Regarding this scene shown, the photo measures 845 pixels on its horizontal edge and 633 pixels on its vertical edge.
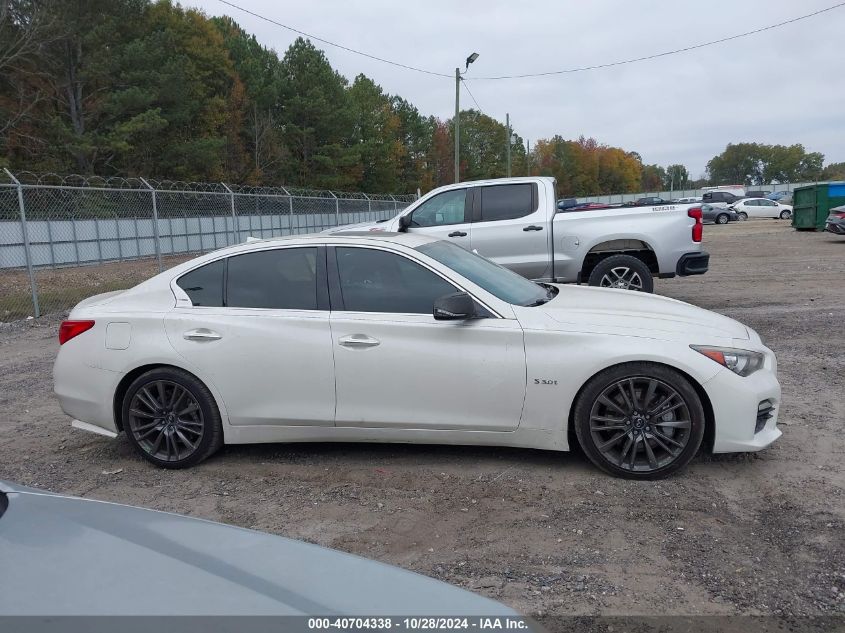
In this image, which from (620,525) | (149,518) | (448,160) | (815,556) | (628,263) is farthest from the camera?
(448,160)

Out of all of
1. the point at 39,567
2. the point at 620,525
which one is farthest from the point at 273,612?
the point at 620,525

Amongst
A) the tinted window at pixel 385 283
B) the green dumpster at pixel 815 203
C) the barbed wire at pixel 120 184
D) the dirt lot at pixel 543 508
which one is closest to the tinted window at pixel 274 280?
the tinted window at pixel 385 283

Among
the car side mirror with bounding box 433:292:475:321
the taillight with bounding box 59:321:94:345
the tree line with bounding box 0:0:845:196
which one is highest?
the tree line with bounding box 0:0:845:196

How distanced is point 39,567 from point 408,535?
87.1 inches

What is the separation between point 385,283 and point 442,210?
17.3 ft

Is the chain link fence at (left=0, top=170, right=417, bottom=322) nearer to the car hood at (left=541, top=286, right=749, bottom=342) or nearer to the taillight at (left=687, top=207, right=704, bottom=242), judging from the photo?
the taillight at (left=687, top=207, right=704, bottom=242)

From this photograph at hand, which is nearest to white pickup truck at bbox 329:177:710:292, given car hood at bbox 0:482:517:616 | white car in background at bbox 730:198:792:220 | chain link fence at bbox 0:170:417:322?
car hood at bbox 0:482:517:616

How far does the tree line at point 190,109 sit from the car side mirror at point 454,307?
28988 millimetres

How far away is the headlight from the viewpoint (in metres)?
4.05

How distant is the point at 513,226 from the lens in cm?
927

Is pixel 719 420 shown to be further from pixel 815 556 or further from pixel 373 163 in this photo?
pixel 373 163

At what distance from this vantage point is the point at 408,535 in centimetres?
363

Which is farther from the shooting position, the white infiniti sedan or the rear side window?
the rear side window

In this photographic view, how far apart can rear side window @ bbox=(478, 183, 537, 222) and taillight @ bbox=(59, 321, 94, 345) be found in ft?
19.0
